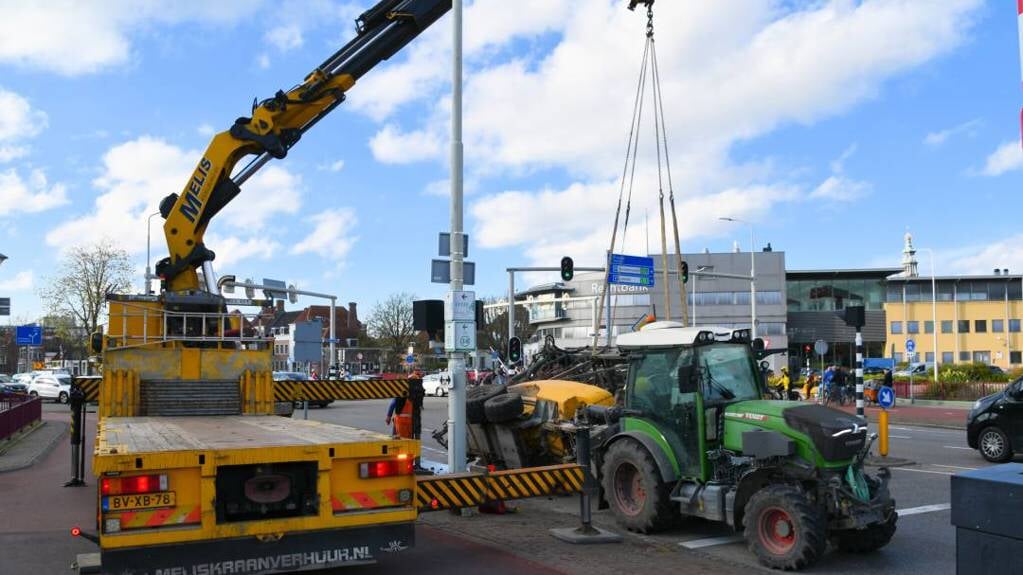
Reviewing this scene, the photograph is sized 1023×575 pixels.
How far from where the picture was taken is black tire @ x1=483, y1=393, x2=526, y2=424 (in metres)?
11.9

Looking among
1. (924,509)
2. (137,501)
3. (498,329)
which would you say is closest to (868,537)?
(924,509)

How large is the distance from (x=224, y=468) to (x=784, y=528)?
4.98 m

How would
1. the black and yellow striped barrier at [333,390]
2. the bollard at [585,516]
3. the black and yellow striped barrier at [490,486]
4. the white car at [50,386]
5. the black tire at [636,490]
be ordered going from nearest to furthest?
the black and yellow striped barrier at [490,486] < the bollard at [585,516] < the black tire at [636,490] < the black and yellow striped barrier at [333,390] < the white car at [50,386]

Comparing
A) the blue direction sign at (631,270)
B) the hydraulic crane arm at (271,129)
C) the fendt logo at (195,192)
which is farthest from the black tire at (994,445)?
the fendt logo at (195,192)

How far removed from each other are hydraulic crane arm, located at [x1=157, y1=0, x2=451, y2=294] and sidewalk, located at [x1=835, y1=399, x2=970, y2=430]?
19.3 m

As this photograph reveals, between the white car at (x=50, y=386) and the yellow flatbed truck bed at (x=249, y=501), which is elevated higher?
the yellow flatbed truck bed at (x=249, y=501)

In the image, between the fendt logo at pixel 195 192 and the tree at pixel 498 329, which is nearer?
the fendt logo at pixel 195 192

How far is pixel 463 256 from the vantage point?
38.3 feet

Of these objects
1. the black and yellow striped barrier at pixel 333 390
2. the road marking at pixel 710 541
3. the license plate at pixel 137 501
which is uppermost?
the black and yellow striped barrier at pixel 333 390

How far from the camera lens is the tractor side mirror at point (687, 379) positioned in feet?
27.6

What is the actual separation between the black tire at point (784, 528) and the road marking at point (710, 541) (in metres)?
0.88

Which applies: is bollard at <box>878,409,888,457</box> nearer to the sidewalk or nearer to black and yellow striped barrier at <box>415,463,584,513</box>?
black and yellow striped barrier at <box>415,463,584,513</box>

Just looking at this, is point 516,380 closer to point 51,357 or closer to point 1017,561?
point 1017,561

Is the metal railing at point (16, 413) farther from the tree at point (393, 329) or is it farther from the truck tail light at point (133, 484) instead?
the tree at point (393, 329)
